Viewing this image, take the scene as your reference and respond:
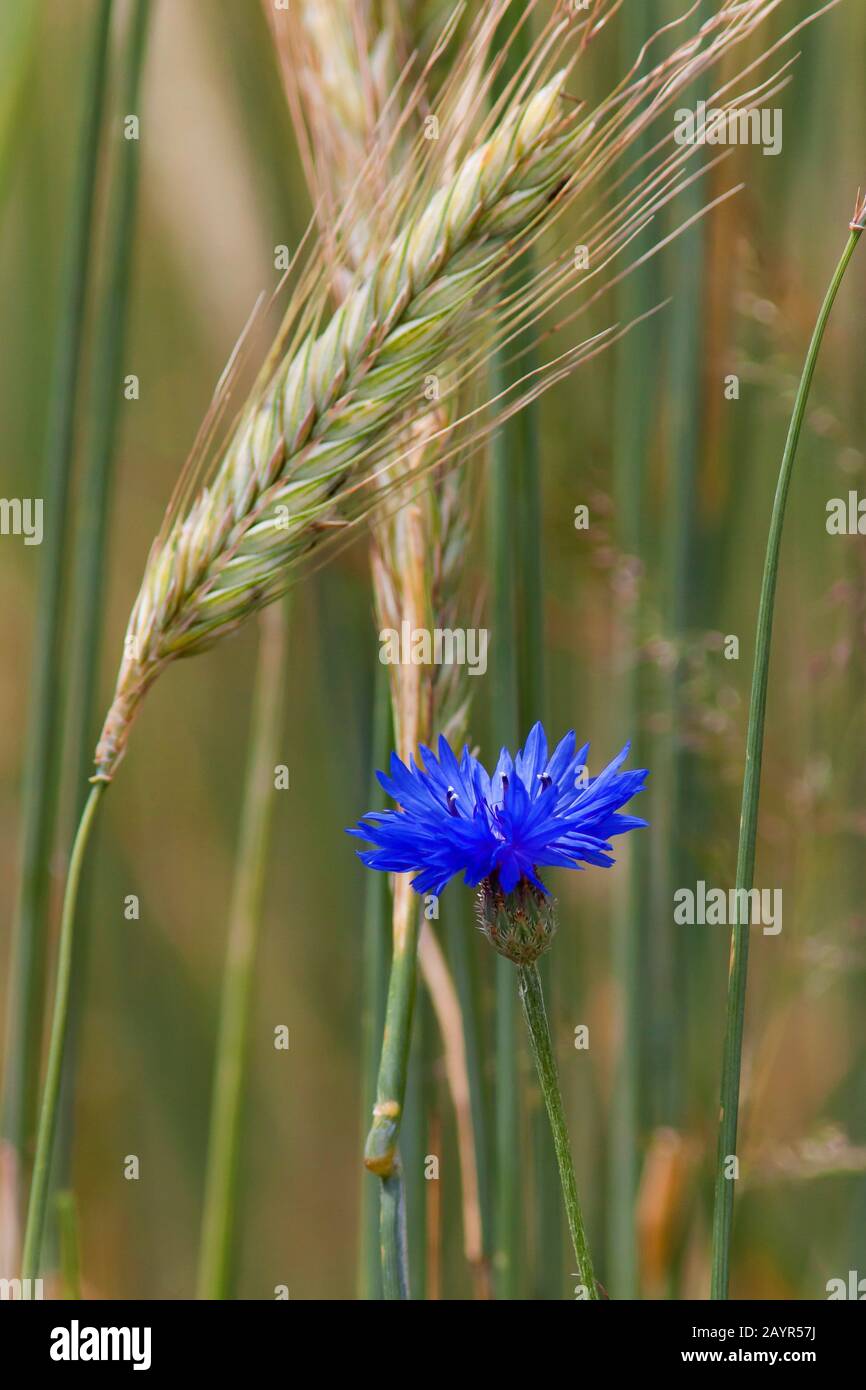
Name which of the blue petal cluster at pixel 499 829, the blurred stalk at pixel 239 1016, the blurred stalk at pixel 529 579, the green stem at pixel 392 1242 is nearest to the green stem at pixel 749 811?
the blue petal cluster at pixel 499 829

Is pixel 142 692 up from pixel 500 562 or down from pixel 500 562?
down

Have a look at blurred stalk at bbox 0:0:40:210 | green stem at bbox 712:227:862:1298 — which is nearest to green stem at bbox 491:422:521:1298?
green stem at bbox 712:227:862:1298

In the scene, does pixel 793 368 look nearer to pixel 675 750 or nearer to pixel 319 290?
pixel 675 750

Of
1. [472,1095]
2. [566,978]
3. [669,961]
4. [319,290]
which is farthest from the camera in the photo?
[566,978]

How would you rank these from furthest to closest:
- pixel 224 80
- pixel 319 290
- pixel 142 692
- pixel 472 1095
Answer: pixel 224 80 → pixel 472 1095 → pixel 319 290 → pixel 142 692

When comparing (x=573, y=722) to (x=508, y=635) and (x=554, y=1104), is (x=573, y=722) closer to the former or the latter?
(x=508, y=635)

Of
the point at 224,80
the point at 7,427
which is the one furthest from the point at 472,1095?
the point at 224,80
